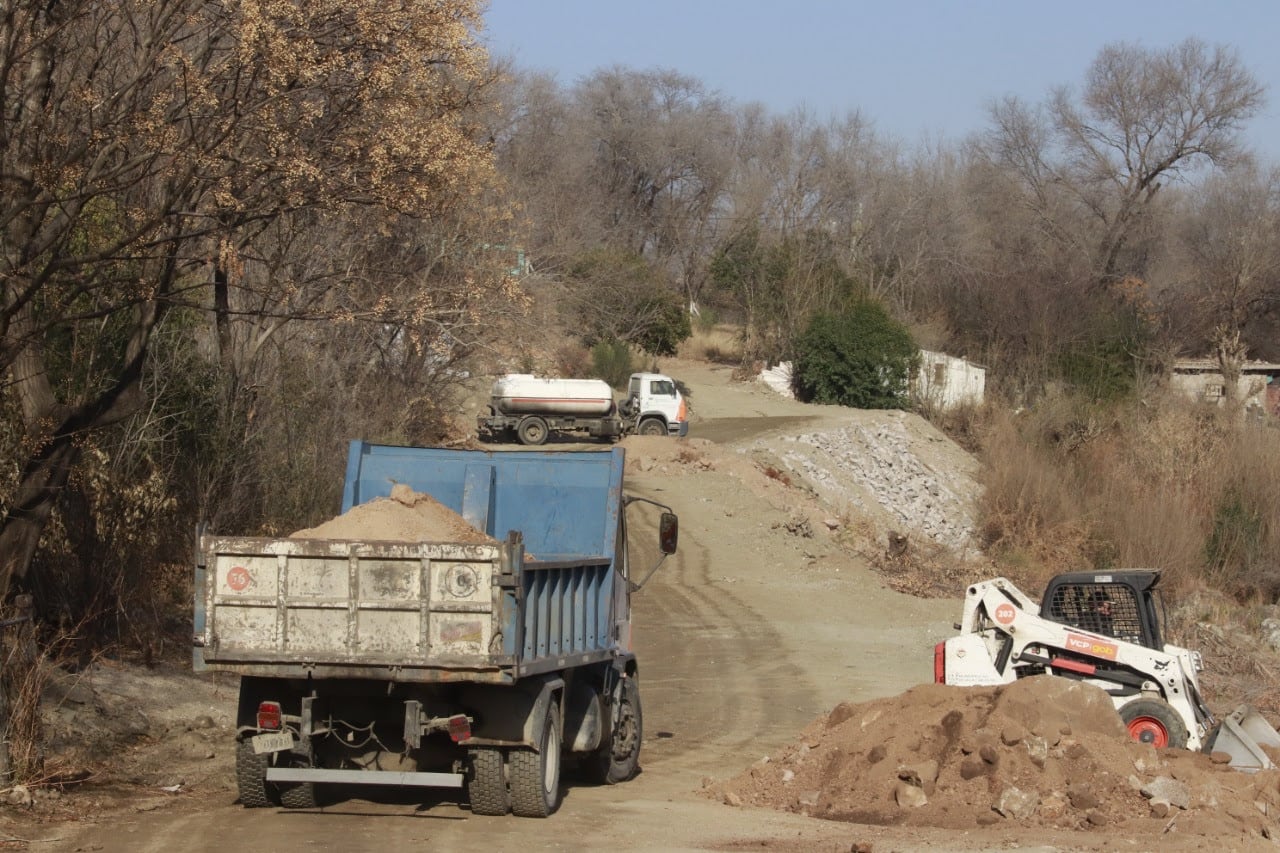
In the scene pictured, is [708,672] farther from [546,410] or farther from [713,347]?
[713,347]

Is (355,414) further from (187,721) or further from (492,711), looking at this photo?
(492,711)

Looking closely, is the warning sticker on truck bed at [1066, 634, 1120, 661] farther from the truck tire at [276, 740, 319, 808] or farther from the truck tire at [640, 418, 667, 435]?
the truck tire at [640, 418, 667, 435]

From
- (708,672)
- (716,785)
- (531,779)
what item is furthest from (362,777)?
(708,672)

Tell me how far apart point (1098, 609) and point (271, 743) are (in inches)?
368

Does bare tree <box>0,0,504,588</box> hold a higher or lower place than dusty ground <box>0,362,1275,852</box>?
higher

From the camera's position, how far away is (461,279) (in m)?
28.9

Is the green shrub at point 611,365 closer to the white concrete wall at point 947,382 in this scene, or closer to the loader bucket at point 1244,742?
the white concrete wall at point 947,382

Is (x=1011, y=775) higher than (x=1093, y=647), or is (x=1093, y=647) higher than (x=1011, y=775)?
(x=1093, y=647)

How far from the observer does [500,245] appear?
1297 inches

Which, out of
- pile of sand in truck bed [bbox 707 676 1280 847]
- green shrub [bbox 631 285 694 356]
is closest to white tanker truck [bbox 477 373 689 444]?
green shrub [bbox 631 285 694 356]

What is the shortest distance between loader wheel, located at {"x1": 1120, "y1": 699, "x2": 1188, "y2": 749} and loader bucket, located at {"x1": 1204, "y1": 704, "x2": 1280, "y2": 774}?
559 mm

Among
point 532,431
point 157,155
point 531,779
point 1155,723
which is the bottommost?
point 1155,723

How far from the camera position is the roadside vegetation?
533 inches

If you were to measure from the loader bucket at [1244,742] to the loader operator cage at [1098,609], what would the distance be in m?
1.56
